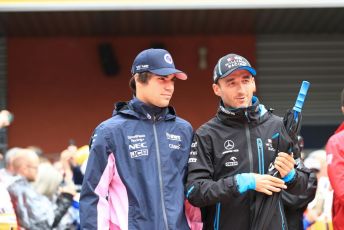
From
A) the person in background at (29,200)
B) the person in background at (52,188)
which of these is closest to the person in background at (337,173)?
the person in background at (29,200)

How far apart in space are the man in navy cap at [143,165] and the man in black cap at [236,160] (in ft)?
0.39

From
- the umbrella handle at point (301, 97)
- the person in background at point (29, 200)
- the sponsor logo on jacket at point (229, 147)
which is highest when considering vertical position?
the umbrella handle at point (301, 97)

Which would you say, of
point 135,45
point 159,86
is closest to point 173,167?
point 159,86

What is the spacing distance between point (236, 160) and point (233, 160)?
0.02 metres

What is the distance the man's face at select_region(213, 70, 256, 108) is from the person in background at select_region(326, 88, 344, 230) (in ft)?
2.47

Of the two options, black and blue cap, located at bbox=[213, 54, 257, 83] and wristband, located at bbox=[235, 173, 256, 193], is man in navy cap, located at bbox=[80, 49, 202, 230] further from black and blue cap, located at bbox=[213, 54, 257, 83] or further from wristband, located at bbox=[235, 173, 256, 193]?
wristband, located at bbox=[235, 173, 256, 193]

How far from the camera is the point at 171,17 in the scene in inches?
488

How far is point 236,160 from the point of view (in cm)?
407

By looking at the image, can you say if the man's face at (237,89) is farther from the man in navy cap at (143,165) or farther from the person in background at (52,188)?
the person in background at (52,188)

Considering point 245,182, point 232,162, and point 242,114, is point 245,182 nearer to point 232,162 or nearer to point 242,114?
point 232,162

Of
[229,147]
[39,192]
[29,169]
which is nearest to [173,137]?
[229,147]

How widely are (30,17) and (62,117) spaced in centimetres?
219

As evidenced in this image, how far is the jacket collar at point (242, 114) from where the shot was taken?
13.5ft

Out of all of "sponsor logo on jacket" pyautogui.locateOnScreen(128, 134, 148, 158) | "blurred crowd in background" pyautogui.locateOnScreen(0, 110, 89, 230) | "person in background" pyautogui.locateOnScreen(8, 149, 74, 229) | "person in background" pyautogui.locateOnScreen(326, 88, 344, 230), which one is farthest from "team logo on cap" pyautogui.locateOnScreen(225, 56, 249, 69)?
"person in background" pyautogui.locateOnScreen(8, 149, 74, 229)
